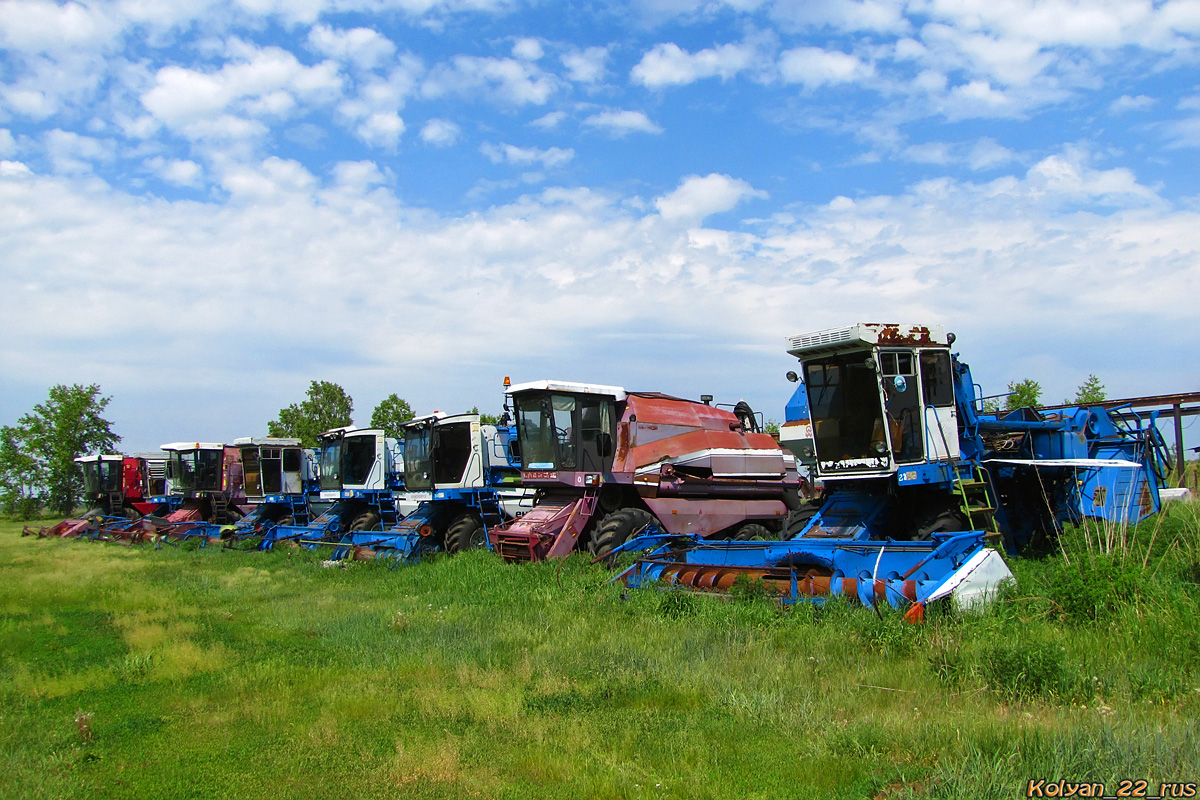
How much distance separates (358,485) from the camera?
2117cm

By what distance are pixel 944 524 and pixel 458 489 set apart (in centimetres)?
1008

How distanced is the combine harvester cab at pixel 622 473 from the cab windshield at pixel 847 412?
3.01 meters

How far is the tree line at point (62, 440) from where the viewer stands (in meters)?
43.9

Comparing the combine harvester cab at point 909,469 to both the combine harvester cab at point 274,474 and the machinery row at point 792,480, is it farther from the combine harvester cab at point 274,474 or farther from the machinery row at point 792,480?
the combine harvester cab at point 274,474

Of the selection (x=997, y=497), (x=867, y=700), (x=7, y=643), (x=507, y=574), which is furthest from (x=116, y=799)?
(x=997, y=497)

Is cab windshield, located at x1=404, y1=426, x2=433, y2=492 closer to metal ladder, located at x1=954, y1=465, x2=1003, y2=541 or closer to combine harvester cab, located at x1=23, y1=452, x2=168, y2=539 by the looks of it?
metal ladder, located at x1=954, y1=465, x2=1003, y2=541

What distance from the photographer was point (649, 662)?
6879mm

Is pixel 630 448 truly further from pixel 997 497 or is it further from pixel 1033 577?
pixel 1033 577

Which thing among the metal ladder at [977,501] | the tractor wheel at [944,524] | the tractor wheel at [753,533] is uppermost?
the metal ladder at [977,501]

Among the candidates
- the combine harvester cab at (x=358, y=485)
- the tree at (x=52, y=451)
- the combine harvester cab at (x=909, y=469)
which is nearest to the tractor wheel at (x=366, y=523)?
the combine harvester cab at (x=358, y=485)

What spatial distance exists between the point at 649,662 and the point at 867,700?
1.93 meters

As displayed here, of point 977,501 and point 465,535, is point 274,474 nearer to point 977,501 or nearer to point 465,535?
point 465,535

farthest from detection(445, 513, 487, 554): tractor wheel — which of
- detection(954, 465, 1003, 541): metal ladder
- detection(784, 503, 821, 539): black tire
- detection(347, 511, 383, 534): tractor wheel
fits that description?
detection(954, 465, 1003, 541): metal ladder

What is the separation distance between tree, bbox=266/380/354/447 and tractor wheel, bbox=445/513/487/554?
28.4 meters
